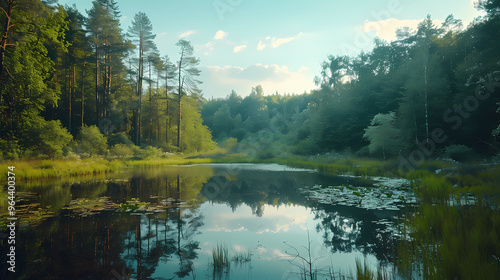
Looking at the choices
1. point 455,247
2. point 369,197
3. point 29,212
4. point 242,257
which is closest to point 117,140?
point 29,212

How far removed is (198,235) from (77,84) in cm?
3452

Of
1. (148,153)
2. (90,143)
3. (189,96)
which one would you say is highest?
(189,96)

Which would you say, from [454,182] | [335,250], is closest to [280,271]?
[335,250]

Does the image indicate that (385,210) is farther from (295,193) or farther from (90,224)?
(90,224)

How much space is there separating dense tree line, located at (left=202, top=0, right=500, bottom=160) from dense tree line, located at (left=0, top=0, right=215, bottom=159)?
57.8ft

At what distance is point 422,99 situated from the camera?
2178cm

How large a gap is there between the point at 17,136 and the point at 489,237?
2420cm

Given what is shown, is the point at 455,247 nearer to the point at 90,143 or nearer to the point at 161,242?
the point at 161,242

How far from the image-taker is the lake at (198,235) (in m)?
4.28

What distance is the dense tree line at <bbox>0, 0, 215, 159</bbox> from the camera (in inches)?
658

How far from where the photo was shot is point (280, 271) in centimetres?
431

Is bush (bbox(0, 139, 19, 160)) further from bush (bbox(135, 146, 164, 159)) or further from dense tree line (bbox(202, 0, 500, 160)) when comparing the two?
dense tree line (bbox(202, 0, 500, 160))

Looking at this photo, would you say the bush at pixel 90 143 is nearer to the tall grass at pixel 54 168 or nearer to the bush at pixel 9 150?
the tall grass at pixel 54 168

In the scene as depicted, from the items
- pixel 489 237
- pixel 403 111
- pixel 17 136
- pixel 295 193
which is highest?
pixel 403 111
